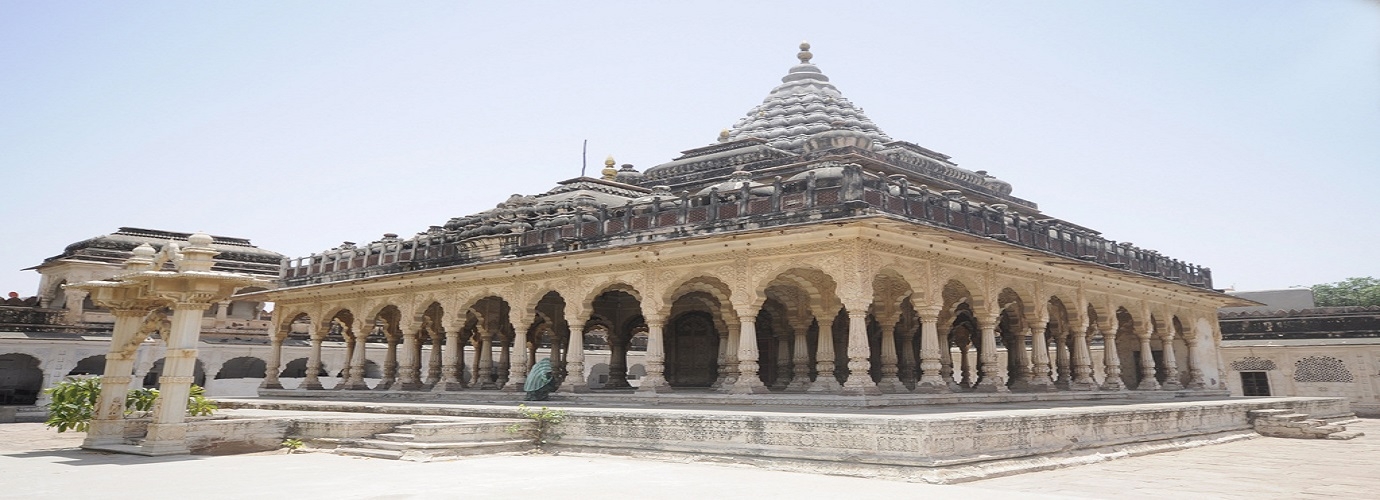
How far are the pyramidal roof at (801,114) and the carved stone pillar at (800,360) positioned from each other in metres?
7.74

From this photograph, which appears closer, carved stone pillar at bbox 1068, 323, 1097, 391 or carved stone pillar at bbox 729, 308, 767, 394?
carved stone pillar at bbox 729, 308, 767, 394

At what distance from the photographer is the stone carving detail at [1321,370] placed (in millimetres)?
27062

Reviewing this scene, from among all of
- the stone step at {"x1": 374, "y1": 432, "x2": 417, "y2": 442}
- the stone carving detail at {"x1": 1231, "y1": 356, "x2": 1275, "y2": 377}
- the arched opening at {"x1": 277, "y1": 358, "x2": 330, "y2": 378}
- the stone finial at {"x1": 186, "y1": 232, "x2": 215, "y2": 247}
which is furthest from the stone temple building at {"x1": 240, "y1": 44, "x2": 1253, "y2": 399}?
the stone finial at {"x1": 186, "y1": 232, "x2": 215, "y2": 247}

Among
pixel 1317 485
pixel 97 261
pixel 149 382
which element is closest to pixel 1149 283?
pixel 1317 485

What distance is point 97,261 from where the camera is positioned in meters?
30.9

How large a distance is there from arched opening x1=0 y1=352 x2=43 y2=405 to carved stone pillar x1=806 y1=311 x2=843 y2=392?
77.3ft

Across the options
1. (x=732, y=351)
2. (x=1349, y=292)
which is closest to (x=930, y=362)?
(x=732, y=351)

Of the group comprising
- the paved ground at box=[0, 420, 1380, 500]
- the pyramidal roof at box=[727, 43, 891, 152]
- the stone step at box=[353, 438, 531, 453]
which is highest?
the pyramidal roof at box=[727, 43, 891, 152]

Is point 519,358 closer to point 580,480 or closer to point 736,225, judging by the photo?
point 736,225

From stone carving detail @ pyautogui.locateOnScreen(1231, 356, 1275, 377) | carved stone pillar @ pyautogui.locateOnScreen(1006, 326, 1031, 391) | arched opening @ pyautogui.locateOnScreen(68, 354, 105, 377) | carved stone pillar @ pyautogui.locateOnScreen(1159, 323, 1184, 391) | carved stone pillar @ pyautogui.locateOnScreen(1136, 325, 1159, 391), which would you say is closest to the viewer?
carved stone pillar @ pyautogui.locateOnScreen(1006, 326, 1031, 391)

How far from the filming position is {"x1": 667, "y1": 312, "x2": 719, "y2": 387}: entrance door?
69.3ft

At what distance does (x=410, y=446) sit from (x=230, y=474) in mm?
2322

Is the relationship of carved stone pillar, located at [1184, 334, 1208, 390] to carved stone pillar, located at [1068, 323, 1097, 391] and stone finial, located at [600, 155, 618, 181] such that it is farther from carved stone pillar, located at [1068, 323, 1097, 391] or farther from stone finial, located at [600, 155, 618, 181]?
stone finial, located at [600, 155, 618, 181]

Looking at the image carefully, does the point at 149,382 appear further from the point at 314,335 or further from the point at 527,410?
the point at 527,410
